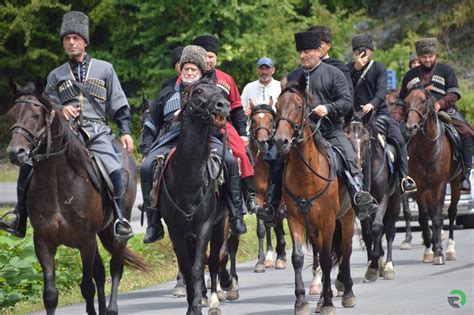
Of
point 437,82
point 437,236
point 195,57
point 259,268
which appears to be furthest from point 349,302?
point 437,82

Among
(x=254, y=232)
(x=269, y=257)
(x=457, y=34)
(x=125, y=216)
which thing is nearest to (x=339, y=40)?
(x=457, y=34)

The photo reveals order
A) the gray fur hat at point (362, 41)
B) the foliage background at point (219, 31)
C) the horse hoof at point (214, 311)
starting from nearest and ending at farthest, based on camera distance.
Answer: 1. the horse hoof at point (214, 311)
2. the gray fur hat at point (362, 41)
3. the foliage background at point (219, 31)

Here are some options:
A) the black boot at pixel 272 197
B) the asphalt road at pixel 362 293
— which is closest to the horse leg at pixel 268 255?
the asphalt road at pixel 362 293

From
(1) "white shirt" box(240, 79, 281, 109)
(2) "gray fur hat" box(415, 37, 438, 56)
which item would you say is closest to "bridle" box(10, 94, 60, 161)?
(1) "white shirt" box(240, 79, 281, 109)

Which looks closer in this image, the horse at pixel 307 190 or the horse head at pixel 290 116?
the horse head at pixel 290 116

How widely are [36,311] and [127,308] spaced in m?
1.04

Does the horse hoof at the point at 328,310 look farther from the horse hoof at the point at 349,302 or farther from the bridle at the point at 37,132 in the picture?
the bridle at the point at 37,132

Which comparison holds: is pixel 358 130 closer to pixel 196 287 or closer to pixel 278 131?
pixel 278 131

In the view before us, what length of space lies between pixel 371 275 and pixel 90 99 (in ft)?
16.8

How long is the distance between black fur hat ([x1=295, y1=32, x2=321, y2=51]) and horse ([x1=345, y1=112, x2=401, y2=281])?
217 cm

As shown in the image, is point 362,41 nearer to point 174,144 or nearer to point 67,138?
point 174,144

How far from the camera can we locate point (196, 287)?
41.5ft

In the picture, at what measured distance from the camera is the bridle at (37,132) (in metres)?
12.0

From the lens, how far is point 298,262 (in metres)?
13.5
